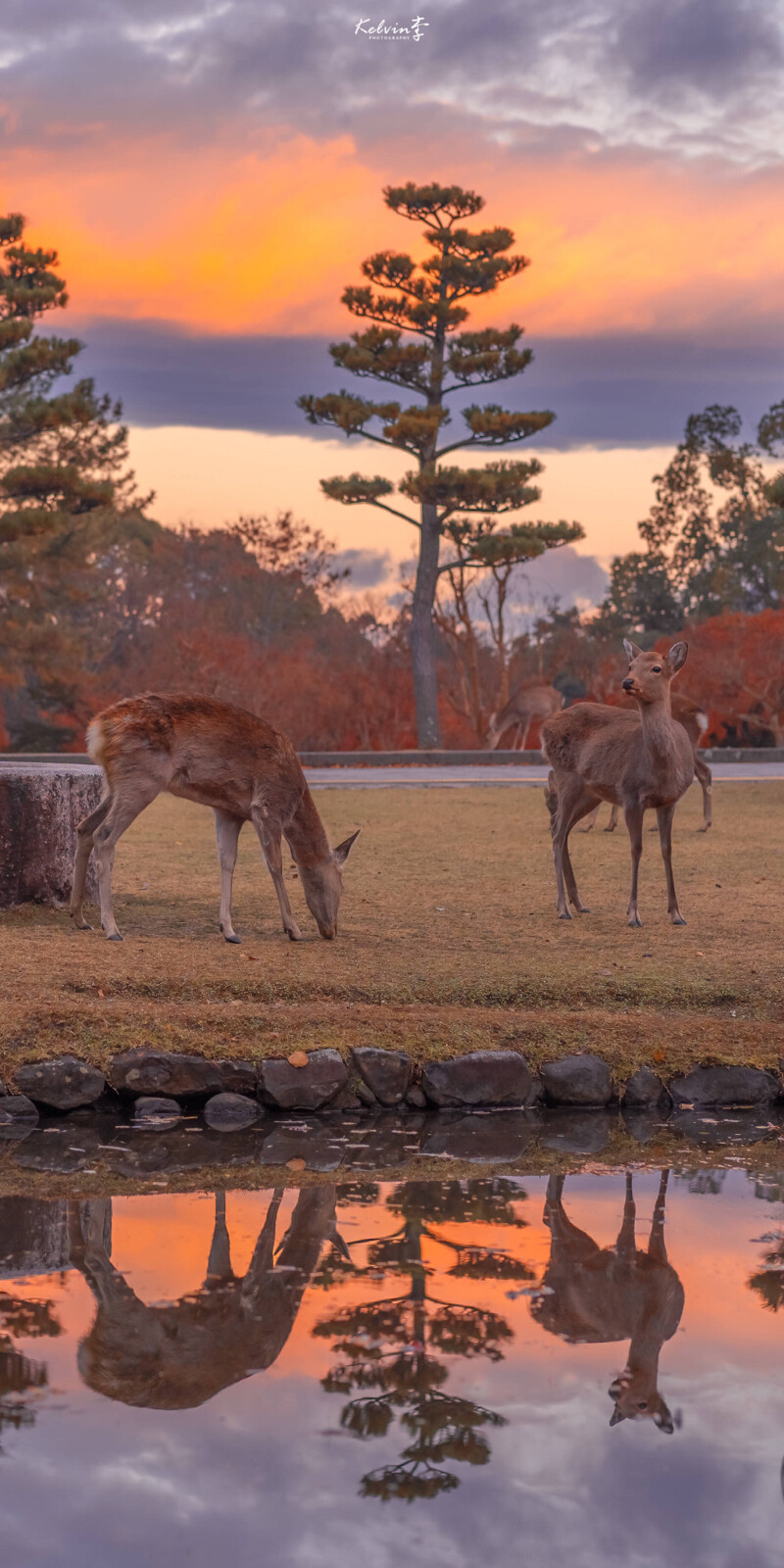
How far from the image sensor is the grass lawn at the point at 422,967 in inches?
266

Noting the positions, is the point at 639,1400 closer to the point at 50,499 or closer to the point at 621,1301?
the point at 621,1301

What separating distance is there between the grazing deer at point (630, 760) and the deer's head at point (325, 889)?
64.8 inches

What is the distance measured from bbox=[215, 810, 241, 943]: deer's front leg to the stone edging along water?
2.43 meters

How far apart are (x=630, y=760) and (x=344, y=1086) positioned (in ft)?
13.1

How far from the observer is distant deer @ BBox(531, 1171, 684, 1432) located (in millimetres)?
3789

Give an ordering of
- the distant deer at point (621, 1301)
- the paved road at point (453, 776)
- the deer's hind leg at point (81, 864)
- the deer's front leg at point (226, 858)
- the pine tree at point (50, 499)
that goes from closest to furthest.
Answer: the distant deer at point (621, 1301), the deer's front leg at point (226, 858), the deer's hind leg at point (81, 864), the paved road at point (453, 776), the pine tree at point (50, 499)

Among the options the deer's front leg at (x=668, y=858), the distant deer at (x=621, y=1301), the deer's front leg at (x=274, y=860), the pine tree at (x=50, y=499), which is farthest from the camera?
the pine tree at (x=50, y=499)

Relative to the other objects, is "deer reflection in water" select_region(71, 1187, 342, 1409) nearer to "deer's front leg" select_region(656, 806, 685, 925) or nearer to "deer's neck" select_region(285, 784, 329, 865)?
"deer's neck" select_region(285, 784, 329, 865)

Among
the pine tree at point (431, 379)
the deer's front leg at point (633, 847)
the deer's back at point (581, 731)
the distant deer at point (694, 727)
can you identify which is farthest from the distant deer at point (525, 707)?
the deer's front leg at point (633, 847)

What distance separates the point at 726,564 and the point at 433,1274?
2109 inches

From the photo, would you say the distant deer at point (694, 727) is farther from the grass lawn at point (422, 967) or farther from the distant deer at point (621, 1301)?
the distant deer at point (621, 1301)

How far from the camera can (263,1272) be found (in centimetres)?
459

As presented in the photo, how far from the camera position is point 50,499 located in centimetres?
4838

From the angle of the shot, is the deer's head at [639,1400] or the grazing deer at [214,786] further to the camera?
the grazing deer at [214,786]
